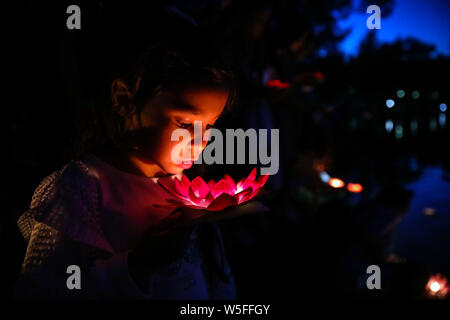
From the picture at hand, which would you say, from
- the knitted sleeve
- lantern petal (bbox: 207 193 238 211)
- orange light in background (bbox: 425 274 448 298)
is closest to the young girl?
the knitted sleeve

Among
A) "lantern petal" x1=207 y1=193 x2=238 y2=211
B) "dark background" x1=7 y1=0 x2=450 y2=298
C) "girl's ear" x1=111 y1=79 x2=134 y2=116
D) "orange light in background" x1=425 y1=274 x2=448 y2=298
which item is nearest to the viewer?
"lantern petal" x1=207 y1=193 x2=238 y2=211

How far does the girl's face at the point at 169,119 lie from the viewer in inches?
39.6

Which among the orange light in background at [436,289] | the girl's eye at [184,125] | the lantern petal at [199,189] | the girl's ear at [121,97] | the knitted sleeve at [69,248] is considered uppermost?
the girl's ear at [121,97]

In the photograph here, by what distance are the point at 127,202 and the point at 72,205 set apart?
204 mm

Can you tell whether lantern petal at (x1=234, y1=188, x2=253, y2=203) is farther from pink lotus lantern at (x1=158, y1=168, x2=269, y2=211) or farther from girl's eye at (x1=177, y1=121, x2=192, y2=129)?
girl's eye at (x1=177, y1=121, x2=192, y2=129)

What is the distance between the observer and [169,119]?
104 cm

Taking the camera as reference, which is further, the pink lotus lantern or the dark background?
the dark background

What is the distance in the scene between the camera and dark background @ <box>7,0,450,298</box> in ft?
5.06

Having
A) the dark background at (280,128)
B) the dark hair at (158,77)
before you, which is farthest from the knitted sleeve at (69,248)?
the dark background at (280,128)

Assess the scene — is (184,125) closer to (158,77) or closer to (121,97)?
(158,77)

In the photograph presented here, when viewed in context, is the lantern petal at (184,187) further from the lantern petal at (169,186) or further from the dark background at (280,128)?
the dark background at (280,128)

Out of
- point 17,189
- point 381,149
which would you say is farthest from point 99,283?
point 381,149

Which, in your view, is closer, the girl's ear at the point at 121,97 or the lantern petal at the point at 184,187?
the lantern petal at the point at 184,187

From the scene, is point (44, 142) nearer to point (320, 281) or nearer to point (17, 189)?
point (17, 189)
